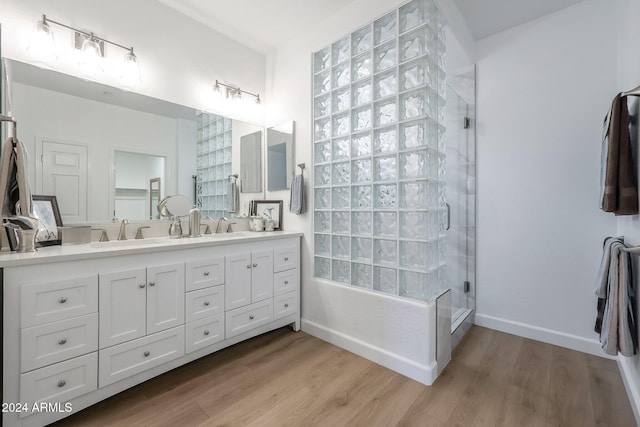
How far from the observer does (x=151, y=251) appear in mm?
1609

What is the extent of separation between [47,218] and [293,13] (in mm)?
2286

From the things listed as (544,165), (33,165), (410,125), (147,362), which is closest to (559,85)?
(544,165)

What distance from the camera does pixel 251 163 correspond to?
2814 millimetres

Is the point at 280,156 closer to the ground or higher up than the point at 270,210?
higher up

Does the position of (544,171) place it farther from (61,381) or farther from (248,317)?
(61,381)

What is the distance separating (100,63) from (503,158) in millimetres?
3234

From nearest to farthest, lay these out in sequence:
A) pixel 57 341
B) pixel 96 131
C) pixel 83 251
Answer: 1. pixel 57 341
2. pixel 83 251
3. pixel 96 131

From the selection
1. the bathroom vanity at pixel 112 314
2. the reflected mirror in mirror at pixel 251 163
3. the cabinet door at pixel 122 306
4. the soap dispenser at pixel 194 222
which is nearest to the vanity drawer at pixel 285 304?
the bathroom vanity at pixel 112 314

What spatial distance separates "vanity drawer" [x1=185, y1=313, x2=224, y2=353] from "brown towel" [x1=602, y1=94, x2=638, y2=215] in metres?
2.47

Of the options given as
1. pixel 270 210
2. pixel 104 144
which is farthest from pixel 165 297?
pixel 270 210

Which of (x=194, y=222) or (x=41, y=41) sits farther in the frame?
(x=194, y=222)

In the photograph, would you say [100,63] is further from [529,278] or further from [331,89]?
[529,278]

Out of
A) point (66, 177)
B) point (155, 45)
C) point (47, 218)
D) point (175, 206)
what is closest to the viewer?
point (47, 218)

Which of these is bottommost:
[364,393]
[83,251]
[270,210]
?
[364,393]
